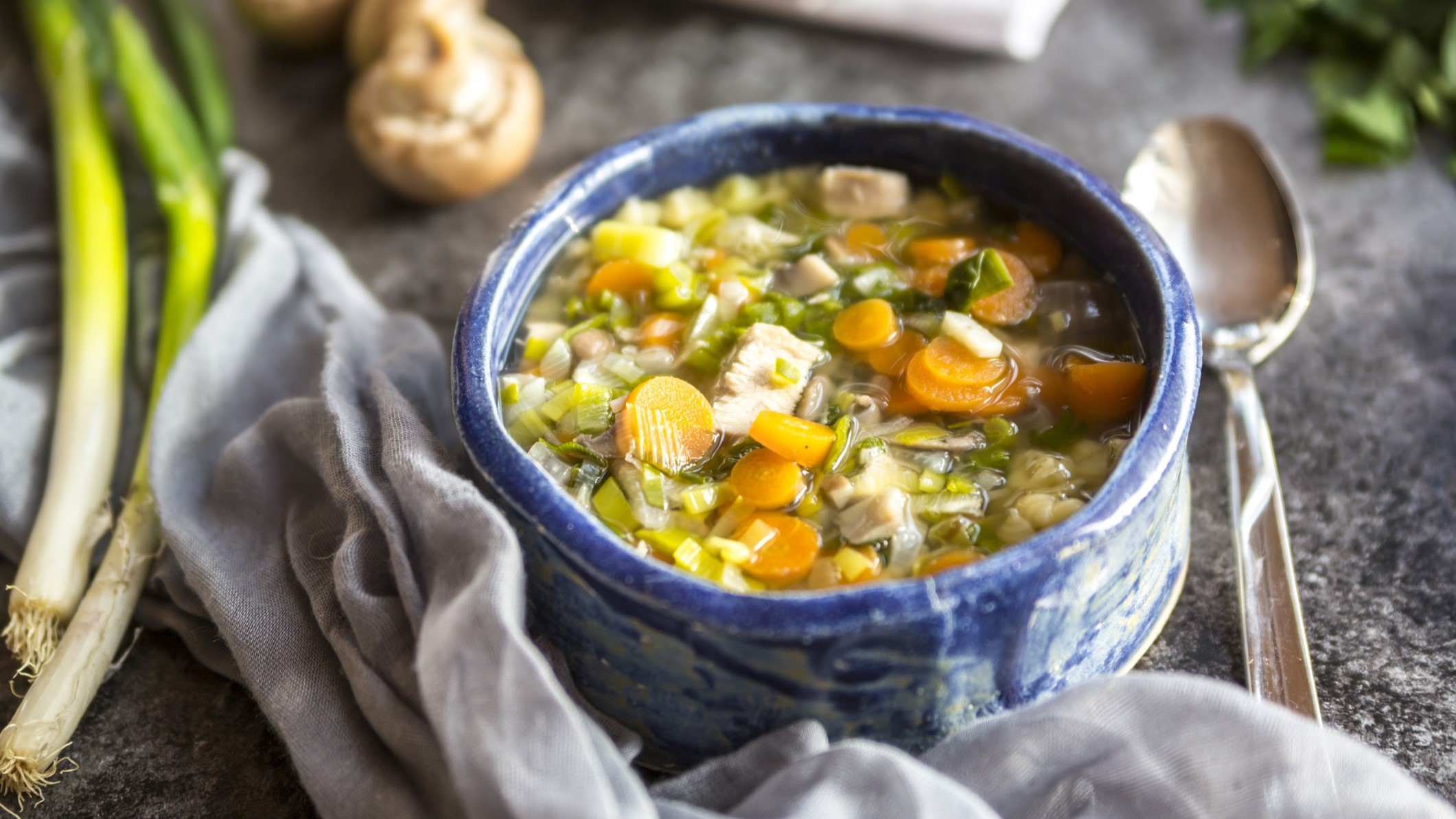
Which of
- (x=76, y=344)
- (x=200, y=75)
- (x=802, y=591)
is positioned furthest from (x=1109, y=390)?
(x=200, y=75)

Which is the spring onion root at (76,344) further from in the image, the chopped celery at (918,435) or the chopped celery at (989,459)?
the chopped celery at (989,459)

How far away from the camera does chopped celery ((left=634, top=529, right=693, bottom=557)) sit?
1.80m

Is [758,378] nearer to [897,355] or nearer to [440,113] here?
[897,355]

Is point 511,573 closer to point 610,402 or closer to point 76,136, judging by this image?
point 610,402

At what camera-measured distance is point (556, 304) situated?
2301 mm

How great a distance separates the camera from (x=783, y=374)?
80.4 inches

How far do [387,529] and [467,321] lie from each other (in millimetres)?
354

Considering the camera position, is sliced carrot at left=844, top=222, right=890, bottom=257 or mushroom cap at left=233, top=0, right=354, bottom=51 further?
mushroom cap at left=233, top=0, right=354, bottom=51

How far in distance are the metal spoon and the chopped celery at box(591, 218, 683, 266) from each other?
96 cm

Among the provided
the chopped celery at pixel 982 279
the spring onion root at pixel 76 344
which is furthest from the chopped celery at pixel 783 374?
the spring onion root at pixel 76 344

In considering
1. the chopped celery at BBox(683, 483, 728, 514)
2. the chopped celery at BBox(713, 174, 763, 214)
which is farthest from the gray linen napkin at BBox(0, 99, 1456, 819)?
the chopped celery at BBox(713, 174, 763, 214)

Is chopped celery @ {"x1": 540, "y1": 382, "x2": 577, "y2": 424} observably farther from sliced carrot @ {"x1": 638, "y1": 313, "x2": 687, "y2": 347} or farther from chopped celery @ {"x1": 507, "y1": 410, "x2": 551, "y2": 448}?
sliced carrot @ {"x1": 638, "y1": 313, "x2": 687, "y2": 347}

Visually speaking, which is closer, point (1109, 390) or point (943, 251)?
point (1109, 390)

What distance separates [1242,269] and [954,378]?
90cm
